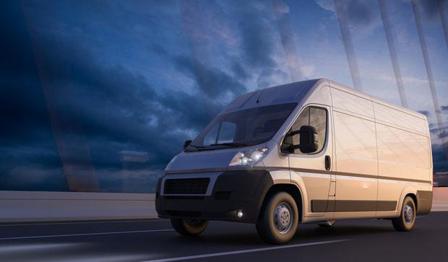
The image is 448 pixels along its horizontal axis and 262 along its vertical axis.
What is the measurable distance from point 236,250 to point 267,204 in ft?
3.03

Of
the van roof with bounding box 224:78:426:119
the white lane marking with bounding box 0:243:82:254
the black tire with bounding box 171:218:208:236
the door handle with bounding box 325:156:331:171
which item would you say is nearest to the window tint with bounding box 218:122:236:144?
the van roof with bounding box 224:78:426:119

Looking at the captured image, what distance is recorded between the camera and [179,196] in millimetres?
7738

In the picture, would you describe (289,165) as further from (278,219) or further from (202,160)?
(202,160)

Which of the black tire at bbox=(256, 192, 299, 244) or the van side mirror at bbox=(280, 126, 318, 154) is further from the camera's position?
the van side mirror at bbox=(280, 126, 318, 154)

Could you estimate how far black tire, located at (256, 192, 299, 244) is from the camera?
23.9 ft

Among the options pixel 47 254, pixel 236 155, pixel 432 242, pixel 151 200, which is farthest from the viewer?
pixel 151 200

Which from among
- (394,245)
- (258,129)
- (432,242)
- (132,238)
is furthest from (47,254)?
(432,242)

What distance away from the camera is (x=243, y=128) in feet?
27.6

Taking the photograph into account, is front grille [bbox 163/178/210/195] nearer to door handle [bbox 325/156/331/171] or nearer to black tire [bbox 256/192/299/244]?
black tire [bbox 256/192/299/244]

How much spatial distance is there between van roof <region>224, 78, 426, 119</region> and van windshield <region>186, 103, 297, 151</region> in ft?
0.46

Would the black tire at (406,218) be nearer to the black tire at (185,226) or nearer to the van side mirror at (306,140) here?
the van side mirror at (306,140)

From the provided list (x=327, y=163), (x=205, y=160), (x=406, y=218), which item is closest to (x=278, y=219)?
(x=205, y=160)

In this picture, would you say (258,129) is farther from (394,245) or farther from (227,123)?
(394,245)

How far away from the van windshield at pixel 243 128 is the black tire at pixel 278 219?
879mm
